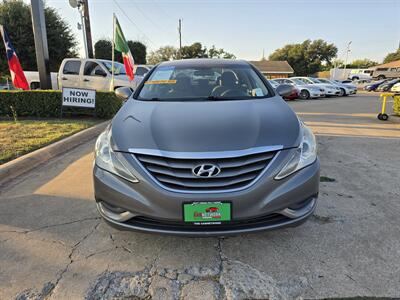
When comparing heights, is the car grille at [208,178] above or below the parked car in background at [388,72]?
below

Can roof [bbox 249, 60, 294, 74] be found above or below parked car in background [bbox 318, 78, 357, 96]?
above

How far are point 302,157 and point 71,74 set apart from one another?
11009 millimetres

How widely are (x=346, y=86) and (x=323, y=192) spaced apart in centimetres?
2085

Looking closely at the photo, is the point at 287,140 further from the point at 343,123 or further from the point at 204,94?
the point at 343,123

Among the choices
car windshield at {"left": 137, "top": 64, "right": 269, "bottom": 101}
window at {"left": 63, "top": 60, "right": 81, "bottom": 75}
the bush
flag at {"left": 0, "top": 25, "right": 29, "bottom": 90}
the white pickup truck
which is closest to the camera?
car windshield at {"left": 137, "top": 64, "right": 269, "bottom": 101}

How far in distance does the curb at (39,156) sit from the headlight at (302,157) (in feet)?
12.4

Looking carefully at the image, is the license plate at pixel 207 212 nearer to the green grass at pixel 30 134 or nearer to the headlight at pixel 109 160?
the headlight at pixel 109 160

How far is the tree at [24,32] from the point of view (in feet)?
72.4

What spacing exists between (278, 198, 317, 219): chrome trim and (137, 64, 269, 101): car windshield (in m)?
1.40

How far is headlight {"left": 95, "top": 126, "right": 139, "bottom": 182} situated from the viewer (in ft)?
7.27

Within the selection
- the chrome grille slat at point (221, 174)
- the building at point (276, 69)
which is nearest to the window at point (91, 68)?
the chrome grille slat at point (221, 174)

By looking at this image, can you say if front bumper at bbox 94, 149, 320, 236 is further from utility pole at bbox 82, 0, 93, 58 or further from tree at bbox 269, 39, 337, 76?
tree at bbox 269, 39, 337, 76

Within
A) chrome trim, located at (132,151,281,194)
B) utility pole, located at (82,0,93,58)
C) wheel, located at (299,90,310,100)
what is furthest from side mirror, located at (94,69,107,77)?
wheel, located at (299,90,310,100)

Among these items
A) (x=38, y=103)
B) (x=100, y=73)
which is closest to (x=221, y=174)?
(x=38, y=103)
